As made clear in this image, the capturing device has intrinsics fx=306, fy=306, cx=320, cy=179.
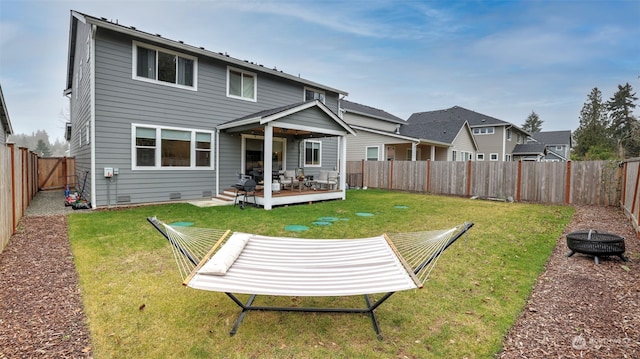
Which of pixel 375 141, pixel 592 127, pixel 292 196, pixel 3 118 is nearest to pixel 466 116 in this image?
pixel 375 141

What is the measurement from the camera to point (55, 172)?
1533 centimetres

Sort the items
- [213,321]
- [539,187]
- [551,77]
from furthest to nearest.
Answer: [551,77]
[539,187]
[213,321]

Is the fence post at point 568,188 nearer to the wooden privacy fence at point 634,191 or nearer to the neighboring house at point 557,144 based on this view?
the wooden privacy fence at point 634,191

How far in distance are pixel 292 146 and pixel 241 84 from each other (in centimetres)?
343

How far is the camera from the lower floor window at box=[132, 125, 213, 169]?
959 cm

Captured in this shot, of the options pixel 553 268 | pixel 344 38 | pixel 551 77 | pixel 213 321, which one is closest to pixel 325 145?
pixel 344 38

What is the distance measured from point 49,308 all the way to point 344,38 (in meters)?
17.5

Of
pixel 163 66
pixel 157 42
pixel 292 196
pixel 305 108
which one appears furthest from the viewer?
pixel 292 196

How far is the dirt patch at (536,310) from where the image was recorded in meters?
2.46

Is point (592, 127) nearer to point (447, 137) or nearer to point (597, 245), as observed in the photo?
point (447, 137)

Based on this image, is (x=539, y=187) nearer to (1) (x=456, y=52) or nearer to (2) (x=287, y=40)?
(1) (x=456, y=52)

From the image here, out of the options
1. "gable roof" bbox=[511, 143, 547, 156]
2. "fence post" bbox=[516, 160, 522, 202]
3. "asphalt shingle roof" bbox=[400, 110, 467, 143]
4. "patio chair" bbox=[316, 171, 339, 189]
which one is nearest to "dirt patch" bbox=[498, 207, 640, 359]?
"fence post" bbox=[516, 160, 522, 202]

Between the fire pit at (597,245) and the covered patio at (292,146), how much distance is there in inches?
285

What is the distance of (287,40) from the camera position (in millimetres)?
17234
